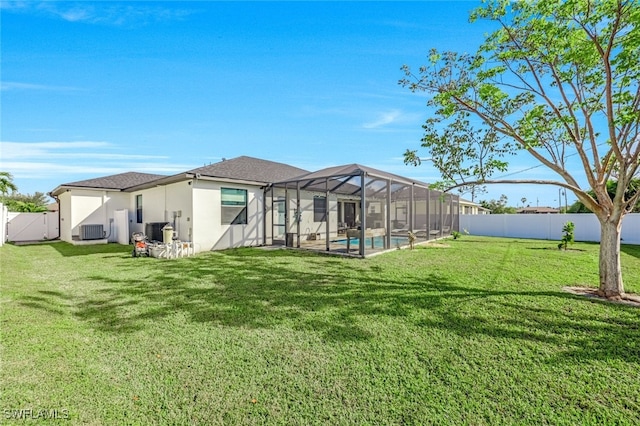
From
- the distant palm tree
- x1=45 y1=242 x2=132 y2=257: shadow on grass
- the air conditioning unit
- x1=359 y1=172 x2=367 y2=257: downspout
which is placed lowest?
x1=45 y1=242 x2=132 y2=257: shadow on grass

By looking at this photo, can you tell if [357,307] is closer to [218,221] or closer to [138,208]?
[218,221]

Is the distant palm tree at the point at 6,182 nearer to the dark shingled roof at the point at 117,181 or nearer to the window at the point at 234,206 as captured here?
the dark shingled roof at the point at 117,181

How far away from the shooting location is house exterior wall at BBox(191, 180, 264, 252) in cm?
1113

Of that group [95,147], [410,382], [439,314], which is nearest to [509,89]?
[439,314]

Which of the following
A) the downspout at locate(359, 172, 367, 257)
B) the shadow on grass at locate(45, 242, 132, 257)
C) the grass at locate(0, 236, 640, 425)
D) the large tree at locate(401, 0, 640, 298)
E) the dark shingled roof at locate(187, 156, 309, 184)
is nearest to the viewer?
the grass at locate(0, 236, 640, 425)

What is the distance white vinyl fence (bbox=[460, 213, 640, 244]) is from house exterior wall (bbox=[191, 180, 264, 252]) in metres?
16.6

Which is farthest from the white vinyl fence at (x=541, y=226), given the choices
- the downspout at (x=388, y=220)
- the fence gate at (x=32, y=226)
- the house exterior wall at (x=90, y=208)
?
the fence gate at (x=32, y=226)

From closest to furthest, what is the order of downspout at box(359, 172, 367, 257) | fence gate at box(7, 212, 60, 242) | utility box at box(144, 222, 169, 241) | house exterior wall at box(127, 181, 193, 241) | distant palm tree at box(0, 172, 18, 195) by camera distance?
downspout at box(359, 172, 367, 257) < house exterior wall at box(127, 181, 193, 241) < utility box at box(144, 222, 169, 241) < distant palm tree at box(0, 172, 18, 195) < fence gate at box(7, 212, 60, 242)

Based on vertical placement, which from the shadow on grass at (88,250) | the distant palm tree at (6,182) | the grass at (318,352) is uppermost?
the distant palm tree at (6,182)

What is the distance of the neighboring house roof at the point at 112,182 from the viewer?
14.7 meters

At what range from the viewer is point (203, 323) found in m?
4.18

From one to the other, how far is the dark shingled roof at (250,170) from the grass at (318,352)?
6.45 metres

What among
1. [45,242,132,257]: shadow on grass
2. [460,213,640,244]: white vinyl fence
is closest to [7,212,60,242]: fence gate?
[45,242,132,257]: shadow on grass

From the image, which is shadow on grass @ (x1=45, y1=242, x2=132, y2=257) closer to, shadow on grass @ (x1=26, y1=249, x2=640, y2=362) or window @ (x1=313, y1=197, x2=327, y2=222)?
shadow on grass @ (x1=26, y1=249, x2=640, y2=362)
